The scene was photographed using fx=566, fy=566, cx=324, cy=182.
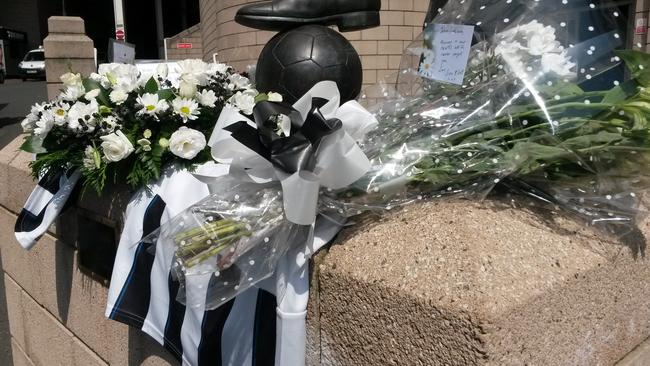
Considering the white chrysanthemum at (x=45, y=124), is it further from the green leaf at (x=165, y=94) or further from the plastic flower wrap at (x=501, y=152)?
the plastic flower wrap at (x=501, y=152)

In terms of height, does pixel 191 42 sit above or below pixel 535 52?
below

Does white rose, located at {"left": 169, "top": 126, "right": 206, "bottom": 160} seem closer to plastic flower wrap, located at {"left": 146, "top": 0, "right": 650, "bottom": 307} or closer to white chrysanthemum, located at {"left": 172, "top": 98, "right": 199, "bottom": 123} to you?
white chrysanthemum, located at {"left": 172, "top": 98, "right": 199, "bottom": 123}

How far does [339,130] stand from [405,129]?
0.33 metres

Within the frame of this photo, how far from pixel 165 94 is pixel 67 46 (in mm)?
3665

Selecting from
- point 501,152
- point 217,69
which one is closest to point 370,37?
point 217,69

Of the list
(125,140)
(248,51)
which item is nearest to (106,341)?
(125,140)

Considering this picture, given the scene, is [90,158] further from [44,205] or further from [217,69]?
[217,69]

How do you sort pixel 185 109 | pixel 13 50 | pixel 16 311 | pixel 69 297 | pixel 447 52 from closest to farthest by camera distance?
1. pixel 447 52
2. pixel 185 109
3. pixel 69 297
4. pixel 16 311
5. pixel 13 50

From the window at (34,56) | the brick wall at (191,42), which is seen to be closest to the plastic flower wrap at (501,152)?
the brick wall at (191,42)

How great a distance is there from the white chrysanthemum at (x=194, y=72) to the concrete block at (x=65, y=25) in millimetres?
3504

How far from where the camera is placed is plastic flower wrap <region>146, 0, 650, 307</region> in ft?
4.50

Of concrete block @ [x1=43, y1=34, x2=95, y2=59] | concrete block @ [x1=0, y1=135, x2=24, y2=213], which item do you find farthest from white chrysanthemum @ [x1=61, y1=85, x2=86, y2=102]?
concrete block @ [x1=43, y1=34, x2=95, y2=59]

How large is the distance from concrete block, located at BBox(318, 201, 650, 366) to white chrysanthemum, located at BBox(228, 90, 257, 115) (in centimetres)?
69

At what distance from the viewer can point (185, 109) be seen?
1902 millimetres
